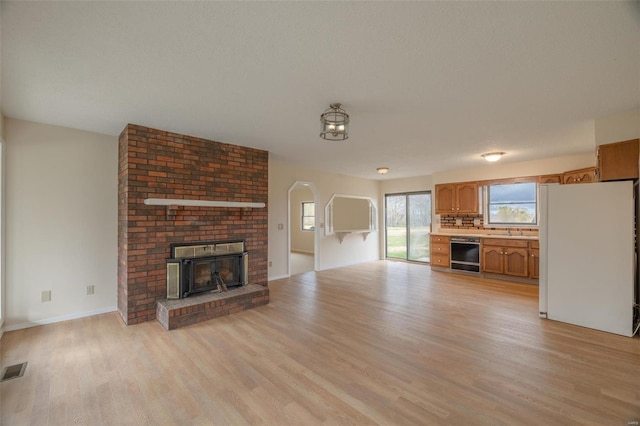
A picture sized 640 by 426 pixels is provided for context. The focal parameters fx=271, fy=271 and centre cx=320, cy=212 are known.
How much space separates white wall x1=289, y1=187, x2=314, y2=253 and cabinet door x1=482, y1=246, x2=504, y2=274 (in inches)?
222

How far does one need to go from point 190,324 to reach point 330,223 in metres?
4.34

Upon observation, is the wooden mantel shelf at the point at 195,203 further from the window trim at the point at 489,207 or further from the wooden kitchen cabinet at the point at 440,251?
the window trim at the point at 489,207

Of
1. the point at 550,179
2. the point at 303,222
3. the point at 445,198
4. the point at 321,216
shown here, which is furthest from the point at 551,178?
the point at 303,222

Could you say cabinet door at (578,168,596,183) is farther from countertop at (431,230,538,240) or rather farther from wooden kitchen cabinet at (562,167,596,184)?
countertop at (431,230,538,240)

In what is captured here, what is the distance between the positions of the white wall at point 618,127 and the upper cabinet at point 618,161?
86 mm

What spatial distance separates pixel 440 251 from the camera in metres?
6.76

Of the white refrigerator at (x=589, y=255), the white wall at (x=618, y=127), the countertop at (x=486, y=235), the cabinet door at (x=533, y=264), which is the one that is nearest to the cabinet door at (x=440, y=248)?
the countertop at (x=486, y=235)

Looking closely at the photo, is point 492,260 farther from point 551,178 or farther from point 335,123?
point 335,123

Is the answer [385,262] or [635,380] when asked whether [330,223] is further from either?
[635,380]

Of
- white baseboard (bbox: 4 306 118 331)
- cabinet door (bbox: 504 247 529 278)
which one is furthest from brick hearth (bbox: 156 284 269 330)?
cabinet door (bbox: 504 247 529 278)

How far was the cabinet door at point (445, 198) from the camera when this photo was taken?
22.4 ft

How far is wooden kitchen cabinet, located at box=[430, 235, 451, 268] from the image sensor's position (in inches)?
261

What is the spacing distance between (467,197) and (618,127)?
11.3 ft

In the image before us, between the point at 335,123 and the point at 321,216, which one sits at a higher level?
the point at 335,123
